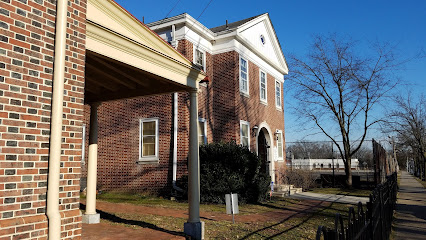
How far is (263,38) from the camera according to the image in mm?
19094

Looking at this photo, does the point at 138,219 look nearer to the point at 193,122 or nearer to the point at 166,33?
the point at 193,122

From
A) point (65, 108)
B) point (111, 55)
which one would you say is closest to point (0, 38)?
point (65, 108)

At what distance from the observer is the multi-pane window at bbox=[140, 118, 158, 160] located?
549 inches

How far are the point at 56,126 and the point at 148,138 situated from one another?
10.4 meters

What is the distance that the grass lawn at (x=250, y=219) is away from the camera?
7.53m

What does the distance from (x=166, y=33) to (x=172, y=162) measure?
5400mm

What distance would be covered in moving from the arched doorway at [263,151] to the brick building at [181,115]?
1.61 metres

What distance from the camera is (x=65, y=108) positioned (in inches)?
156

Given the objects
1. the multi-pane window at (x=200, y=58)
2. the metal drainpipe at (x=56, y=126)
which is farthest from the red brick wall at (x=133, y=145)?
the metal drainpipe at (x=56, y=126)

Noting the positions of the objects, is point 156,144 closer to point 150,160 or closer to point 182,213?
point 150,160

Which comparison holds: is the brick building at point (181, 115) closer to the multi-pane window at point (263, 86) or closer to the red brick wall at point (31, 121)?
the multi-pane window at point (263, 86)

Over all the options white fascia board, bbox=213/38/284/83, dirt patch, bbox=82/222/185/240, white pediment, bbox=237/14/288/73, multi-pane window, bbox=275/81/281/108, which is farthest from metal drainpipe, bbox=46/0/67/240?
multi-pane window, bbox=275/81/281/108

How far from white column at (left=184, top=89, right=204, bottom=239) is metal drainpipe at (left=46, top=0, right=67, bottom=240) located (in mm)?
3337

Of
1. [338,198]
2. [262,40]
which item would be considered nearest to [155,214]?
[338,198]
